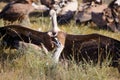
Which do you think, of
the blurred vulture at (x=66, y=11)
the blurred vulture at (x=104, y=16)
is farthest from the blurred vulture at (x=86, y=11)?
the blurred vulture at (x=66, y=11)

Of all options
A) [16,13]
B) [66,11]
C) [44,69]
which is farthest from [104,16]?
[44,69]

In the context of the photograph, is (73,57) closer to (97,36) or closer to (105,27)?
(97,36)

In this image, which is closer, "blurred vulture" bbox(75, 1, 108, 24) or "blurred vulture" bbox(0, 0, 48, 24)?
"blurred vulture" bbox(0, 0, 48, 24)

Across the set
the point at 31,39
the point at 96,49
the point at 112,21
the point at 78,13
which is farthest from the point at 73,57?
the point at 78,13

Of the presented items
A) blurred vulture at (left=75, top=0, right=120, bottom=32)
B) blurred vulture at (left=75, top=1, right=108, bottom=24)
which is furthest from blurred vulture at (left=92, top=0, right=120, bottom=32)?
blurred vulture at (left=75, top=1, right=108, bottom=24)

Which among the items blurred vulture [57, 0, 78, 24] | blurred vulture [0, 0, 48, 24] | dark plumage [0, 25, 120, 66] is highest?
dark plumage [0, 25, 120, 66]

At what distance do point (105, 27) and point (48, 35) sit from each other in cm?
332

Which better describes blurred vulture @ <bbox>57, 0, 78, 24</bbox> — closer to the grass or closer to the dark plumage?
the dark plumage

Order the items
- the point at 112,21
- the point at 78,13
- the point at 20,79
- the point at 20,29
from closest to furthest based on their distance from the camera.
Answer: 1. the point at 20,79
2. the point at 20,29
3. the point at 112,21
4. the point at 78,13

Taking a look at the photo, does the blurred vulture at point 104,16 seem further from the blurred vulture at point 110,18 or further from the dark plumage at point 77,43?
the dark plumage at point 77,43

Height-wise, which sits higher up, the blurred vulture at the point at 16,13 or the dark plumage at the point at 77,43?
the dark plumage at the point at 77,43

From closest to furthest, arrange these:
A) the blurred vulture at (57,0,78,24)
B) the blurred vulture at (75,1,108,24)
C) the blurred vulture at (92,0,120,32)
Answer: the blurred vulture at (92,0,120,32)
the blurred vulture at (75,1,108,24)
the blurred vulture at (57,0,78,24)

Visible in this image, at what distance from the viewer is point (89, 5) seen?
414 inches

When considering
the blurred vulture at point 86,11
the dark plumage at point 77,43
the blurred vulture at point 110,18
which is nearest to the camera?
the dark plumage at point 77,43
